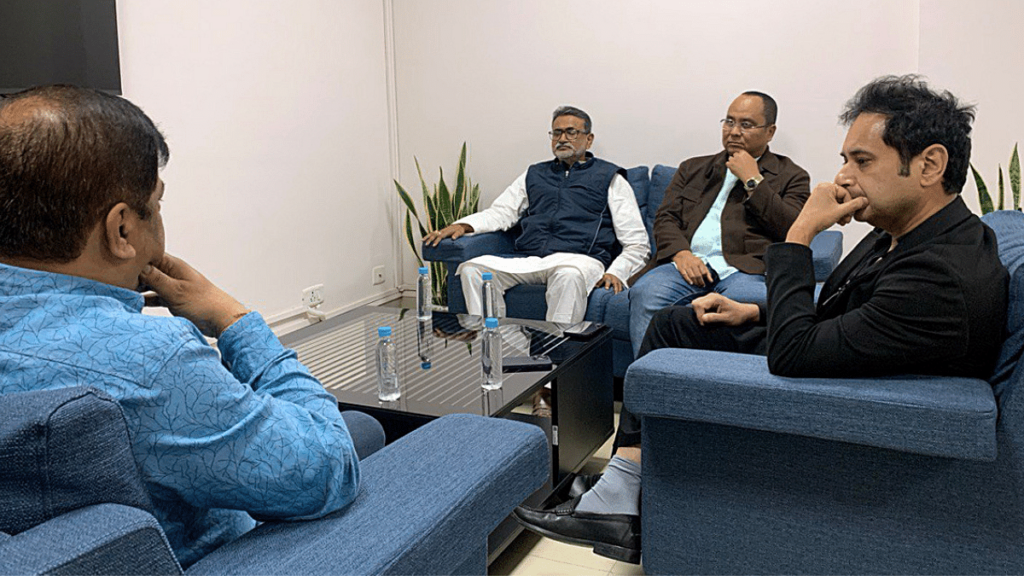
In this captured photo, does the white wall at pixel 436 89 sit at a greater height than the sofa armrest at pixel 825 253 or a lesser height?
greater

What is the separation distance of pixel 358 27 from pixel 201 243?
1704 mm

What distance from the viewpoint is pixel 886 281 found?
1.73 metres

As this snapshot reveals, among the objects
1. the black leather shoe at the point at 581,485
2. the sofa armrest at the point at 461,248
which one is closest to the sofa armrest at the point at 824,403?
the black leather shoe at the point at 581,485

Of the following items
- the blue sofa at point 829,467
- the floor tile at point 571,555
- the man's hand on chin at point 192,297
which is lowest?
the floor tile at point 571,555

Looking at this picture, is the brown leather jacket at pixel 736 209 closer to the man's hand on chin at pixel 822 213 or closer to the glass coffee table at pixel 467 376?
the glass coffee table at pixel 467 376

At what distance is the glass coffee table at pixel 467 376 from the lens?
224 centimetres

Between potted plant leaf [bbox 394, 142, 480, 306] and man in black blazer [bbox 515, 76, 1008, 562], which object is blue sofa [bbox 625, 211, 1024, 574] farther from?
potted plant leaf [bbox 394, 142, 480, 306]

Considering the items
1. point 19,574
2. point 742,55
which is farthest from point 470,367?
point 742,55

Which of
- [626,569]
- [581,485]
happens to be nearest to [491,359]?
[581,485]

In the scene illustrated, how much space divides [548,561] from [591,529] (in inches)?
11.2

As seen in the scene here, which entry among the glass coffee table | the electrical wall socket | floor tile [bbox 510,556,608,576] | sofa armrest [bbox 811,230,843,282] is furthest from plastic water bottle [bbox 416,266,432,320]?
the electrical wall socket

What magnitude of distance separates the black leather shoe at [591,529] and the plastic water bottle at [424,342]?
641 millimetres

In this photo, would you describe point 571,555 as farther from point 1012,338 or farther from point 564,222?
point 564,222

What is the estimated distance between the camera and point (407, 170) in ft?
17.4
